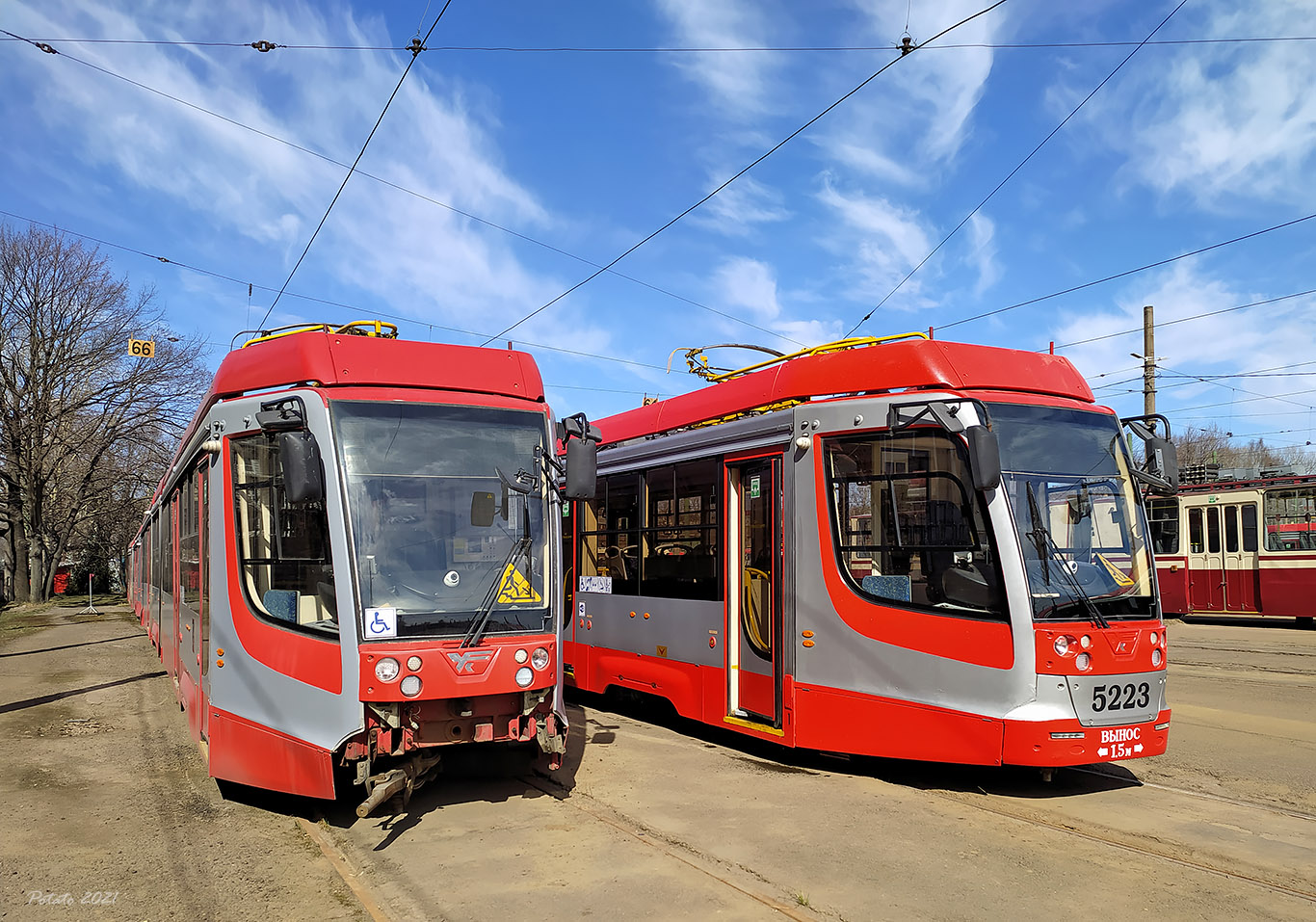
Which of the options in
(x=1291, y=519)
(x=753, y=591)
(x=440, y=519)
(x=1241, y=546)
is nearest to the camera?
(x=440, y=519)

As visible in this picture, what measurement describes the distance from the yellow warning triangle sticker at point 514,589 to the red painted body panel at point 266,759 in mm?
1431

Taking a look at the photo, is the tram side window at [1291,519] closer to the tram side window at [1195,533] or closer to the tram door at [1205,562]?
the tram door at [1205,562]

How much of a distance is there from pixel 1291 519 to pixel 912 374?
18192mm

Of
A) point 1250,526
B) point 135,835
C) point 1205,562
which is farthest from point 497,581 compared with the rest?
point 1205,562

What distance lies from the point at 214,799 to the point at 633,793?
307 centimetres

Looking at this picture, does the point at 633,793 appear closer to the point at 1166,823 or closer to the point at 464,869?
the point at 464,869

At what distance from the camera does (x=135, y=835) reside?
6324 mm

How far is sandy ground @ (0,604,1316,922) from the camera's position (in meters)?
5.02

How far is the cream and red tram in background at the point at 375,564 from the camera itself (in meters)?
6.09

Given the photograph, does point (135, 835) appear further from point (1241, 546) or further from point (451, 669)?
point (1241, 546)

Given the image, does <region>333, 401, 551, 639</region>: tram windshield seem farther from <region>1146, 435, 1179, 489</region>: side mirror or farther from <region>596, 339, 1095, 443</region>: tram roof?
<region>1146, 435, 1179, 489</region>: side mirror

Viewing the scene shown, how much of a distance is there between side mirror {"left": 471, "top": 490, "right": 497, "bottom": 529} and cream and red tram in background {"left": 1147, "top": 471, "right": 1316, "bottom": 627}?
19249 mm

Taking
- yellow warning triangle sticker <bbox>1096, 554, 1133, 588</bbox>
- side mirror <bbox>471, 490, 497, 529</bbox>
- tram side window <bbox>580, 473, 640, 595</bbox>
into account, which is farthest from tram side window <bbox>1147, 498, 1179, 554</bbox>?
side mirror <bbox>471, 490, 497, 529</bbox>

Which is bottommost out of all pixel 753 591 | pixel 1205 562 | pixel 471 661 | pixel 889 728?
pixel 889 728
